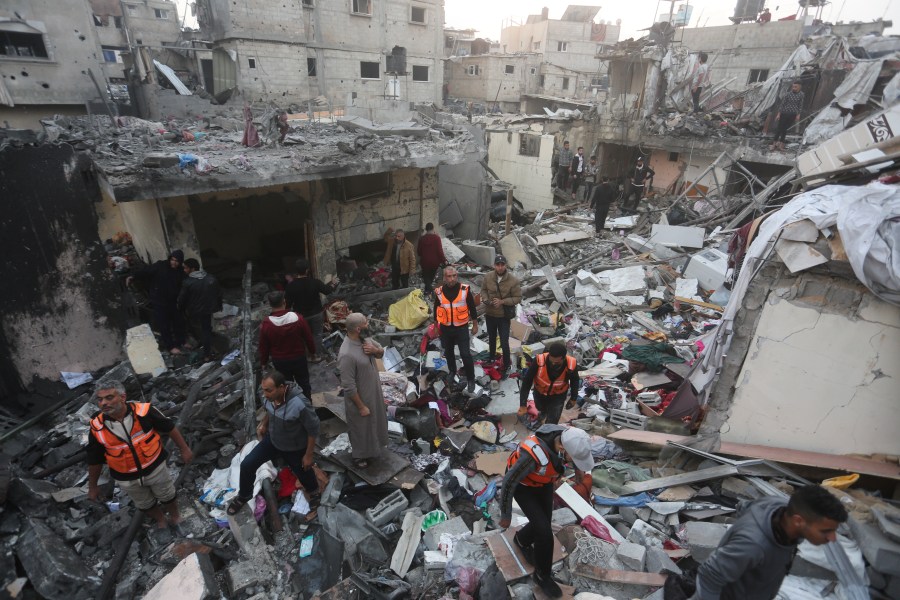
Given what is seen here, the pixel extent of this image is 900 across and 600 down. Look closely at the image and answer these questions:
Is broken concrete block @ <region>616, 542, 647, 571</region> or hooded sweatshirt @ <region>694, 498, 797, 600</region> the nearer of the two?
hooded sweatshirt @ <region>694, 498, 797, 600</region>

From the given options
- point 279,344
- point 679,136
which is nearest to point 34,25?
point 279,344

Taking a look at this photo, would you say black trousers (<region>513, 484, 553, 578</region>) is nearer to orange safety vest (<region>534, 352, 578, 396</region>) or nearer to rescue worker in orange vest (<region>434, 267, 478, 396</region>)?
orange safety vest (<region>534, 352, 578, 396</region>)

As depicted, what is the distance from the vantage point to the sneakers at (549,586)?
12.0ft

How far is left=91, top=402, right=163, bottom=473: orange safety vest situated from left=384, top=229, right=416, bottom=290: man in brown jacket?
234 inches

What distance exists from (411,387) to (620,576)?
3.52 meters

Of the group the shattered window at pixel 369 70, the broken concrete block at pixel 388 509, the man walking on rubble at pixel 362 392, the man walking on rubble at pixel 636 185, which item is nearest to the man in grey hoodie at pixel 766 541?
the broken concrete block at pixel 388 509

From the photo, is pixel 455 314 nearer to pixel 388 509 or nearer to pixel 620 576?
pixel 388 509

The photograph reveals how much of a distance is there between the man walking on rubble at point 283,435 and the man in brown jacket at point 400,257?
211 inches

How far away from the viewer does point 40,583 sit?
374cm

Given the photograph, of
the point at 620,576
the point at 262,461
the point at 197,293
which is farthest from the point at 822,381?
the point at 197,293

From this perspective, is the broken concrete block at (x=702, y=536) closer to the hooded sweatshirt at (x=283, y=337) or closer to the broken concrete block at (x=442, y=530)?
the broken concrete block at (x=442, y=530)

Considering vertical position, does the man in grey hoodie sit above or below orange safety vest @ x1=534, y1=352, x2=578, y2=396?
above

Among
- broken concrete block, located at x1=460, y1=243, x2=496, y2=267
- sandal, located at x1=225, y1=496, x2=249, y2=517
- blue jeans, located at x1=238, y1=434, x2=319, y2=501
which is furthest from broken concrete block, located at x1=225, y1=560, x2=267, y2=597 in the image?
broken concrete block, located at x1=460, y1=243, x2=496, y2=267

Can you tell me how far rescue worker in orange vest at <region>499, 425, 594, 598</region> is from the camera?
11.3 ft
